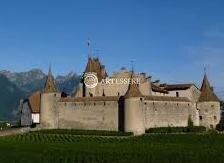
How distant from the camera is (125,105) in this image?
7406 centimetres

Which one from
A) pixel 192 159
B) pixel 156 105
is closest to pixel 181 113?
pixel 156 105

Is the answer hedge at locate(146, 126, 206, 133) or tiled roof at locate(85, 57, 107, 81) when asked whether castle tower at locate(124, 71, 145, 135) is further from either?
tiled roof at locate(85, 57, 107, 81)

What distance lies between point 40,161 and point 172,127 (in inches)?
1509

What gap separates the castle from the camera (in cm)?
7431

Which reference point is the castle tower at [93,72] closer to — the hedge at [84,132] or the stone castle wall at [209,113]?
the hedge at [84,132]

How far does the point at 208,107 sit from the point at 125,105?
15.1m

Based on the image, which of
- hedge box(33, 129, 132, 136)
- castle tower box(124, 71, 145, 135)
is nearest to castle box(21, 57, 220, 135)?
castle tower box(124, 71, 145, 135)

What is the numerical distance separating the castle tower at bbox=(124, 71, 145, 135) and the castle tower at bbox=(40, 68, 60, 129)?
12.3 meters

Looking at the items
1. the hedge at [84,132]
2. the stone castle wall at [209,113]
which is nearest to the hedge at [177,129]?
the hedge at [84,132]

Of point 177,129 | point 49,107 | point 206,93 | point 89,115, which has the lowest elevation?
point 177,129

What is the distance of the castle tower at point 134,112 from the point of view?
238ft

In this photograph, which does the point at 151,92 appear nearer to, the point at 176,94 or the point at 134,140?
the point at 176,94

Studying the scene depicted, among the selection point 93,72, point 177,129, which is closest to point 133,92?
point 177,129

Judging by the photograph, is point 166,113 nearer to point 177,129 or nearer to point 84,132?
point 177,129
